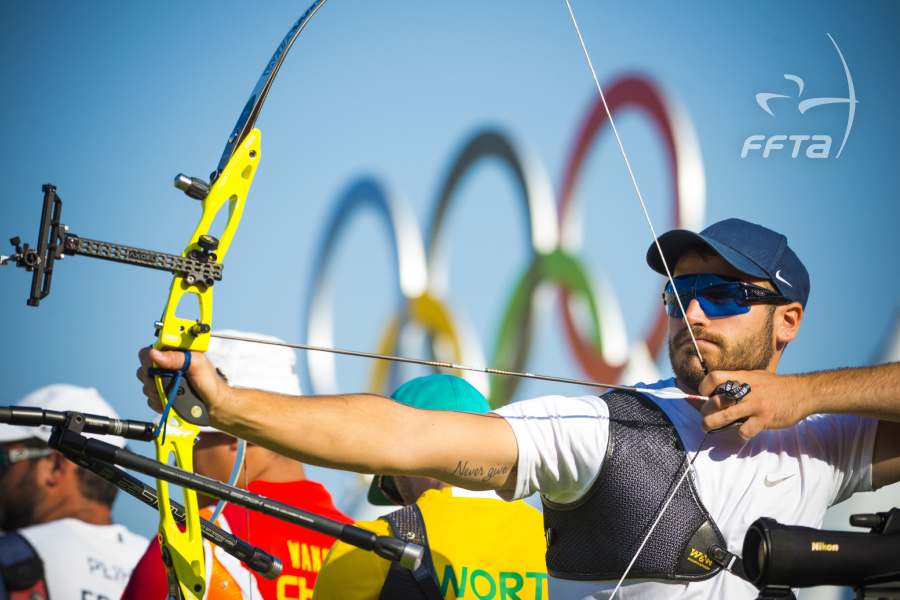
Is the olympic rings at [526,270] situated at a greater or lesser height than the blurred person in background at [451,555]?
greater

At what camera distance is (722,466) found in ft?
4.56

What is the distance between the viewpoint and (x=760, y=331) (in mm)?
1545

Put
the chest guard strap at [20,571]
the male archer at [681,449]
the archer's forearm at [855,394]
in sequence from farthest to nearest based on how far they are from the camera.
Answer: the chest guard strap at [20,571] → the archer's forearm at [855,394] → the male archer at [681,449]

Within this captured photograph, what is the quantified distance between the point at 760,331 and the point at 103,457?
130 centimetres

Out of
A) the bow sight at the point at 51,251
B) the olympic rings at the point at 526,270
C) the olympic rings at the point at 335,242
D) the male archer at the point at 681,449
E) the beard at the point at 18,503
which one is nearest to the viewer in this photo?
the bow sight at the point at 51,251

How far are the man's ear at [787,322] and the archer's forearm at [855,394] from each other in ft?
0.69

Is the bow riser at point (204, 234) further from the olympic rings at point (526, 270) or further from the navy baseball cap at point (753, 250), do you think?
the olympic rings at point (526, 270)

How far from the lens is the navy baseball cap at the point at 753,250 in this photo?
1.53m

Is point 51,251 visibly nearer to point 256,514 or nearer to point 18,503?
point 256,514

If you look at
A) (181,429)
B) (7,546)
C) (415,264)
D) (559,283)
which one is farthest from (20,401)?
(181,429)

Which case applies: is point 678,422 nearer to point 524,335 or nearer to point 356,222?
point 524,335

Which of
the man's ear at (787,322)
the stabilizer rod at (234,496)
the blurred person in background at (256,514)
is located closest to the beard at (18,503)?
the blurred person in background at (256,514)

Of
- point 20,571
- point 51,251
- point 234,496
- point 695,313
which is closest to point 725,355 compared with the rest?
point 695,313

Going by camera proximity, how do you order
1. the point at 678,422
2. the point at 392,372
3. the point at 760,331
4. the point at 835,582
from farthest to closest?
1. the point at 392,372
2. the point at 760,331
3. the point at 678,422
4. the point at 835,582
